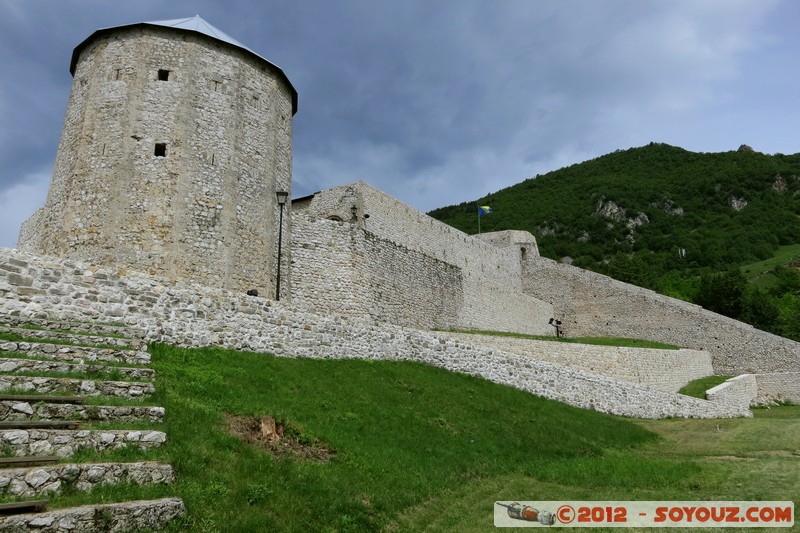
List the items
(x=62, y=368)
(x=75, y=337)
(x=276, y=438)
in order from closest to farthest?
1. (x=62, y=368)
2. (x=276, y=438)
3. (x=75, y=337)

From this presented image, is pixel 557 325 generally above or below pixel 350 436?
above

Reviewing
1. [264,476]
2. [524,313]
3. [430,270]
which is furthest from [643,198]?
[264,476]

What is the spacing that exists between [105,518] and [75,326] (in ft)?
22.0

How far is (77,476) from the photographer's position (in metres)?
5.89

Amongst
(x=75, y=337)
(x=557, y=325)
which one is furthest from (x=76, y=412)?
(x=557, y=325)

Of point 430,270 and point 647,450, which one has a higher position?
point 430,270

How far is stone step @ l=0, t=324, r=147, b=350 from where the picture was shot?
32.0 ft

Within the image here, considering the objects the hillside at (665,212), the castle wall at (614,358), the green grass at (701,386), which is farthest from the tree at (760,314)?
the hillside at (665,212)

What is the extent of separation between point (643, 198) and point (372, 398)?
101 metres

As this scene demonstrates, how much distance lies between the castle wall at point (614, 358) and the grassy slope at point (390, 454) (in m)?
7.38

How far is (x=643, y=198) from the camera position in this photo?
102 m

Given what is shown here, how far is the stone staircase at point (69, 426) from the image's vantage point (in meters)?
5.34

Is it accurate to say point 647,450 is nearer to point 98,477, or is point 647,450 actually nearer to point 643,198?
point 98,477

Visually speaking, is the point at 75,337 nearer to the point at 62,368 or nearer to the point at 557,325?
the point at 62,368
